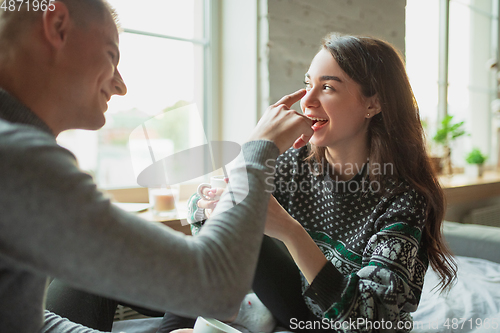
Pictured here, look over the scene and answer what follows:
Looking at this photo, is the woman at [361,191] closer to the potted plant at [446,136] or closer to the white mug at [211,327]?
the white mug at [211,327]

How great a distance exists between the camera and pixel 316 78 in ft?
3.86

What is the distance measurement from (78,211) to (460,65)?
157 inches

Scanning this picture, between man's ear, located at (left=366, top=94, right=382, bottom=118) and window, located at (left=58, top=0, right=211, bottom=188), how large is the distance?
0.78 meters

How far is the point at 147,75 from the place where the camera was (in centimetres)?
178

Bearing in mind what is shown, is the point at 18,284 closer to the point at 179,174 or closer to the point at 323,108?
the point at 179,174

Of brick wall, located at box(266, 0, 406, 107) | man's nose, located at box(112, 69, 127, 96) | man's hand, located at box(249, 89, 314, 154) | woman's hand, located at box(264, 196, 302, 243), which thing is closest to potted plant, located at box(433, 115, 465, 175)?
brick wall, located at box(266, 0, 406, 107)

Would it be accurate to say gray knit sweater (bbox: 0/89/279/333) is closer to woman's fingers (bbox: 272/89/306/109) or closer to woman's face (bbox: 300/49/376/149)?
woman's fingers (bbox: 272/89/306/109)

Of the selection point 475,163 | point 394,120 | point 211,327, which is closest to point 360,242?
point 394,120

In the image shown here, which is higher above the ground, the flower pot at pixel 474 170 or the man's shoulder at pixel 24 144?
the man's shoulder at pixel 24 144

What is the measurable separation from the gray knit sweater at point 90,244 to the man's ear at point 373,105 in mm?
853

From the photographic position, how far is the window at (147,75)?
5.43 ft

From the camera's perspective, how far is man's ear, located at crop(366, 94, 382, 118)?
3.93 ft

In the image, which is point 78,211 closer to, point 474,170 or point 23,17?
point 23,17

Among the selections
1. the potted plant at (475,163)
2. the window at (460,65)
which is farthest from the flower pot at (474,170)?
the window at (460,65)
